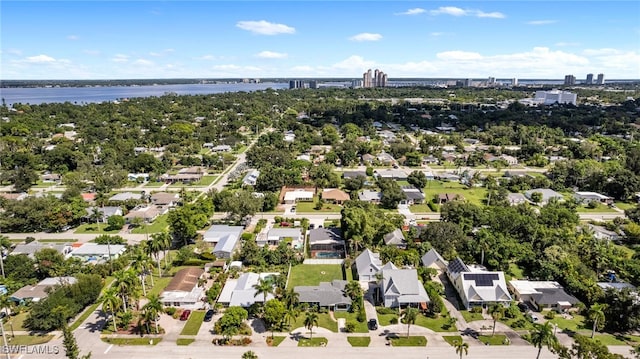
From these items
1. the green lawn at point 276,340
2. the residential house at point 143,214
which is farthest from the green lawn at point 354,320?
the residential house at point 143,214

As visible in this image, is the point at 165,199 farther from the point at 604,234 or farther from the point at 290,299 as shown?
the point at 604,234

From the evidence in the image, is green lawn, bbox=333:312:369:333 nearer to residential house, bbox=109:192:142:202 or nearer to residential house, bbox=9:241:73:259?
residential house, bbox=9:241:73:259

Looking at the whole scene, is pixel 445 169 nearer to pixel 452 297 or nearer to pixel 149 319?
pixel 452 297

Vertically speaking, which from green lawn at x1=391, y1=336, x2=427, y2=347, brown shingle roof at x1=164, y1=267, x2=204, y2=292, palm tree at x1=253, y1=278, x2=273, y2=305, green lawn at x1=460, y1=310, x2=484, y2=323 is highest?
palm tree at x1=253, y1=278, x2=273, y2=305

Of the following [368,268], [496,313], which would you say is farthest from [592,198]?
[368,268]

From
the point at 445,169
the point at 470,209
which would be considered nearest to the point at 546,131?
the point at 445,169

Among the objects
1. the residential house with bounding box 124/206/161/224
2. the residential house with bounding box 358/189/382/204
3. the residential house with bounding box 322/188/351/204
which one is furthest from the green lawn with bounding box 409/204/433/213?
the residential house with bounding box 124/206/161/224
